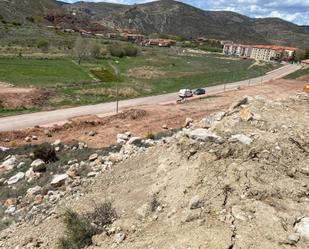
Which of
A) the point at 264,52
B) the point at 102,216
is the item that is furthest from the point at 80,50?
the point at 264,52

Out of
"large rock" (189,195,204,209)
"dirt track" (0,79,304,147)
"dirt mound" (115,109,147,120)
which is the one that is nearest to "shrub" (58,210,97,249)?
"large rock" (189,195,204,209)

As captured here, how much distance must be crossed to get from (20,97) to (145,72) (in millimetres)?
37512

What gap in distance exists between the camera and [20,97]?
151 feet

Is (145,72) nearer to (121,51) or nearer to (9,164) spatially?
(121,51)

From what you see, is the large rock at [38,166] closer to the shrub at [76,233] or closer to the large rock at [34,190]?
the large rock at [34,190]

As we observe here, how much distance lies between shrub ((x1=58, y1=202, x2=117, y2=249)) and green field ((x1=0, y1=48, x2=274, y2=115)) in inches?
1380

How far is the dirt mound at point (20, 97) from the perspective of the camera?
4406 centimetres

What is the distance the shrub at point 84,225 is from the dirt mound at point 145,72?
62976mm

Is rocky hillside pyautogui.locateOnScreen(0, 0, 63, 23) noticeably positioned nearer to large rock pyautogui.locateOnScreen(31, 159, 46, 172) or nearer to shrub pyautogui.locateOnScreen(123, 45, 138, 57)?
shrub pyautogui.locateOnScreen(123, 45, 138, 57)

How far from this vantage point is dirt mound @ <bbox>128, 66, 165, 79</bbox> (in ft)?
249

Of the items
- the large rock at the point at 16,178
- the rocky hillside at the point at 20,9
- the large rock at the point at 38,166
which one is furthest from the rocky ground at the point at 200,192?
the rocky hillside at the point at 20,9

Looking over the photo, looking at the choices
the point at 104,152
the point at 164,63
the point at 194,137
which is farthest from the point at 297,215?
the point at 164,63

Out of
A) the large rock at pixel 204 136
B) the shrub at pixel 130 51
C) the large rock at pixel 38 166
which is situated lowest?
the shrub at pixel 130 51

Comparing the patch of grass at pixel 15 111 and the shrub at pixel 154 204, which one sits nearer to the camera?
the shrub at pixel 154 204
